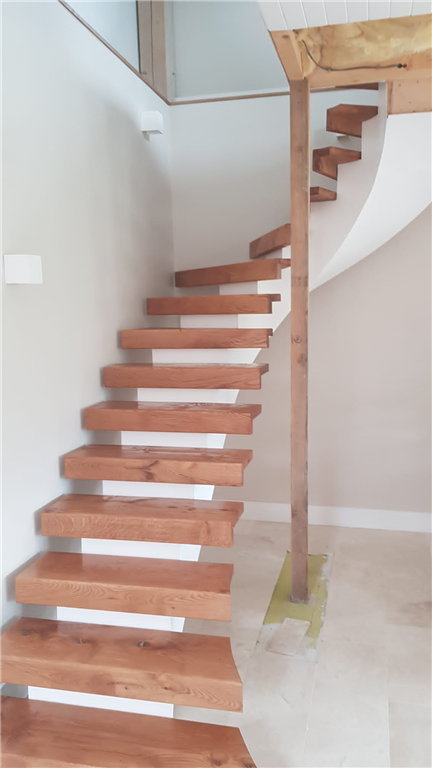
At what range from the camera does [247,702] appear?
2551mm

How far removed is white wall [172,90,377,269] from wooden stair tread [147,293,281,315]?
0.86 meters

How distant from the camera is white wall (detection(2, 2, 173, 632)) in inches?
92.9

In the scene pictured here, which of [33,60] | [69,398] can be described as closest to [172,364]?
[69,398]

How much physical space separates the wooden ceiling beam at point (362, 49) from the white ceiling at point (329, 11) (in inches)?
4.7

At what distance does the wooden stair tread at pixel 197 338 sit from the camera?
316cm

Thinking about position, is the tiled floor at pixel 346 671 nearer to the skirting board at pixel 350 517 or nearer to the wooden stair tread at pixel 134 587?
the skirting board at pixel 350 517

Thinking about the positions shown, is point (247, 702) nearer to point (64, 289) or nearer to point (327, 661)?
point (327, 661)

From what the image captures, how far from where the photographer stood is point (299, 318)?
10.6ft

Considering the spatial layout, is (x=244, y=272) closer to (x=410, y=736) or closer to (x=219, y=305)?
(x=219, y=305)

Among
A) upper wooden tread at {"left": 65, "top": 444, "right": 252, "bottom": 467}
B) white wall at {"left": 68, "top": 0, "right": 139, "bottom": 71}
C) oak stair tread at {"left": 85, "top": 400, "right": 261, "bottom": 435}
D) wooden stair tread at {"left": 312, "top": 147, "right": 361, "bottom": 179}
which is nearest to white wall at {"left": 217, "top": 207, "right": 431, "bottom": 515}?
wooden stair tread at {"left": 312, "top": 147, "right": 361, "bottom": 179}

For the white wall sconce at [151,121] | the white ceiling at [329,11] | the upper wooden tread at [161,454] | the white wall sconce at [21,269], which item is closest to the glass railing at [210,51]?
the white wall sconce at [151,121]

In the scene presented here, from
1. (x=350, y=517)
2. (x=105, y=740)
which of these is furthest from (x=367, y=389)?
(x=105, y=740)

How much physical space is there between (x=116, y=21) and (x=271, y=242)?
1572mm

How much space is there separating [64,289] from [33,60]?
3.06 feet
